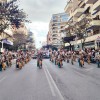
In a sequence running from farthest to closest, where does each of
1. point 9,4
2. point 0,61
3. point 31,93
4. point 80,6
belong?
point 80,6
point 9,4
point 0,61
point 31,93

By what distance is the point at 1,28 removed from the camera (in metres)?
36.7

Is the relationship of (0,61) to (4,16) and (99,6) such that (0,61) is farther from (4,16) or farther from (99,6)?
(99,6)

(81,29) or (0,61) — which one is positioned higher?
(81,29)

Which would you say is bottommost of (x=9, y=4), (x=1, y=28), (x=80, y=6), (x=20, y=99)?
(x=20, y=99)

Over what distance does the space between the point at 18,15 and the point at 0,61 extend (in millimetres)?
9906

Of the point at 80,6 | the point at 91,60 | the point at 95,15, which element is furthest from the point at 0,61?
the point at 80,6

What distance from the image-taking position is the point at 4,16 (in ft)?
117

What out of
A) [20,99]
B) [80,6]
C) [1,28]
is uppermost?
[80,6]

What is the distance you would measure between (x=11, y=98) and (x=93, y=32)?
51.0 metres

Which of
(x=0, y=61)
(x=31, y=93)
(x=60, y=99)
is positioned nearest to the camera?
(x=60, y=99)

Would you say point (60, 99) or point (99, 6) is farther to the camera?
point (99, 6)

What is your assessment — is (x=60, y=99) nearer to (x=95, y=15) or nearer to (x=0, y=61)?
(x=0, y=61)

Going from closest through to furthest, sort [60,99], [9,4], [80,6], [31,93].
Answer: [60,99] → [31,93] → [9,4] → [80,6]

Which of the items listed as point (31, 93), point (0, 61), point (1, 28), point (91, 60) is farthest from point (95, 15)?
point (31, 93)
